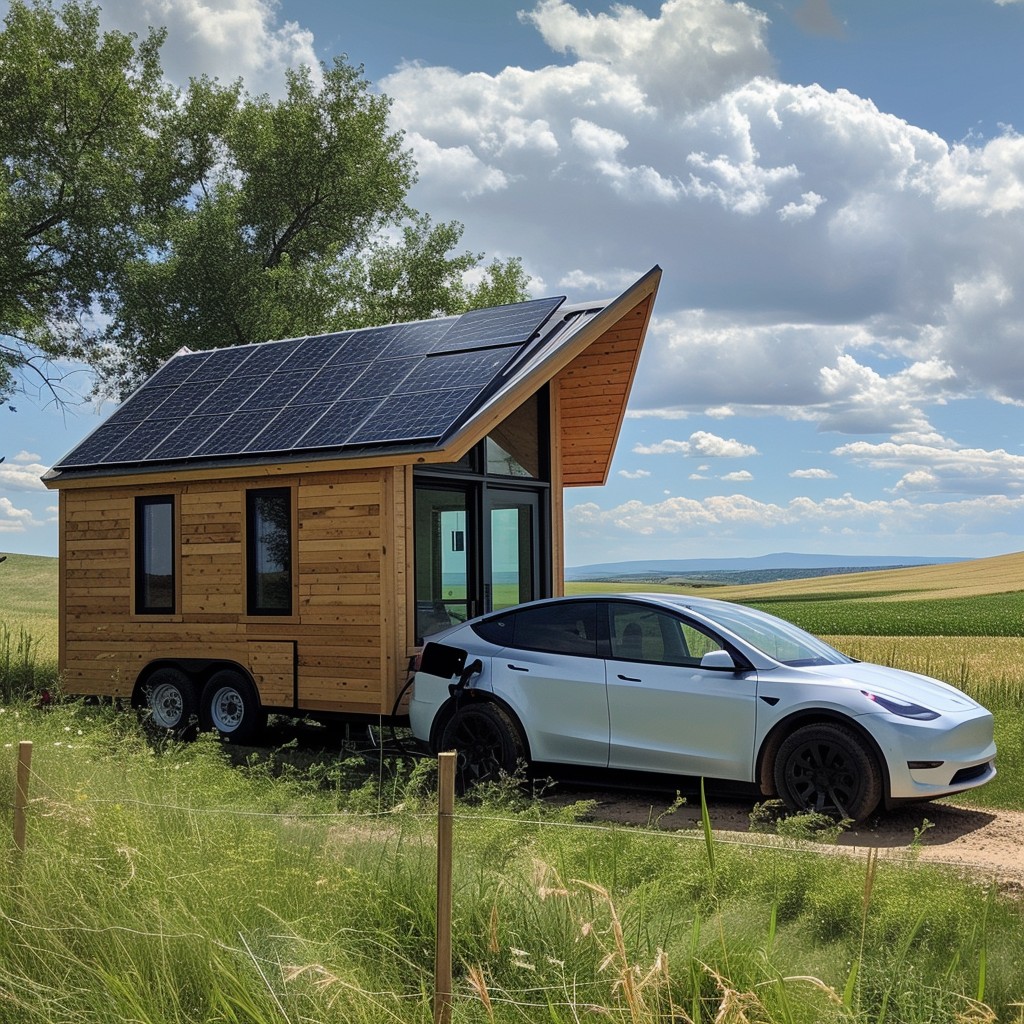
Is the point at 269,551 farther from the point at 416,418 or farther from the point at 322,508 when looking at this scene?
the point at 416,418

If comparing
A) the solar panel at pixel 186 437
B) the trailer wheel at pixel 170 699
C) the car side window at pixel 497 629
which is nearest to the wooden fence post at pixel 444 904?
the car side window at pixel 497 629

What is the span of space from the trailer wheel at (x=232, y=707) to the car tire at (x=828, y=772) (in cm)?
720

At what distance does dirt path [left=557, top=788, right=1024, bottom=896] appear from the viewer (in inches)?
323

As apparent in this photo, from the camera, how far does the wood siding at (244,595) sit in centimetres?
1310

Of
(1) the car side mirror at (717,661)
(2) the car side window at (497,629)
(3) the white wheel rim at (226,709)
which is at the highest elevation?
(2) the car side window at (497,629)

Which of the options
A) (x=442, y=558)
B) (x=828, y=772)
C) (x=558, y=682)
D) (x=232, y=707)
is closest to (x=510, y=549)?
(x=442, y=558)

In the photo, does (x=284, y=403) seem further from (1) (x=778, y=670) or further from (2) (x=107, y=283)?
(2) (x=107, y=283)

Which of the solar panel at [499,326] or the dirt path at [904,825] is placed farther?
the solar panel at [499,326]

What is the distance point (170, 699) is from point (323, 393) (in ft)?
14.2

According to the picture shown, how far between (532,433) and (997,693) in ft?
22.0

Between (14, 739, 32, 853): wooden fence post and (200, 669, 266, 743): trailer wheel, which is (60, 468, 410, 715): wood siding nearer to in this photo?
(200, 669, 266, 743): trailer wheel

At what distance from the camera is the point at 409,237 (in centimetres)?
3388

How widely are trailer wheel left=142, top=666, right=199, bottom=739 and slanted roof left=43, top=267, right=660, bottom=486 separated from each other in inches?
103

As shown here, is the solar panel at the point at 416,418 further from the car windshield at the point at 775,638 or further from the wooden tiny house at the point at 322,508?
the car windshield at the point at 775,638
